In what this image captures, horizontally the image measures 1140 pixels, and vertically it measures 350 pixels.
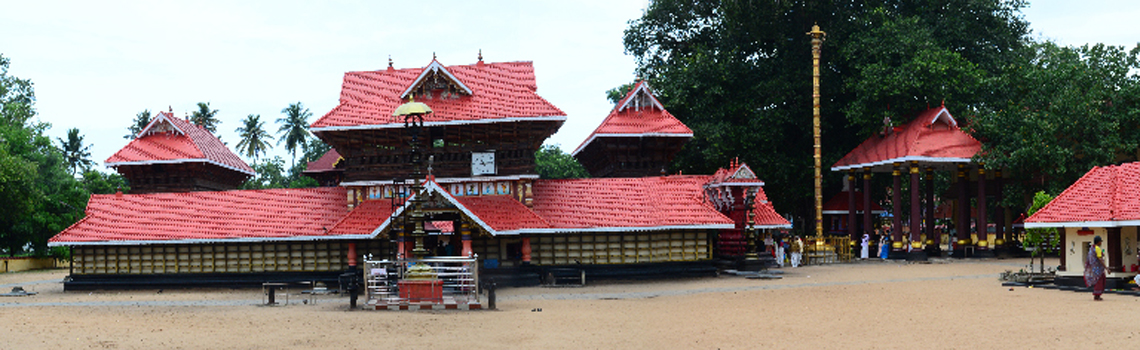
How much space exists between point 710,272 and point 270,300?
15.0 metres

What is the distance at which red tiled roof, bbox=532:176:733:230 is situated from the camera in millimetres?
30016

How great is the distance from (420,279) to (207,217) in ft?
42.8

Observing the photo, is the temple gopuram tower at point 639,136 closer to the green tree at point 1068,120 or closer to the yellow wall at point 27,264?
the green tree at point 1068,120

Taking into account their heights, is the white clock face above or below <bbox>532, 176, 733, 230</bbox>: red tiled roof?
above

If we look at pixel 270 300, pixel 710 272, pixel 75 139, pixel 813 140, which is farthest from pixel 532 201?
pixel 75 139

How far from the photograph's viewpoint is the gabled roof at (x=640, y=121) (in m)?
35.7

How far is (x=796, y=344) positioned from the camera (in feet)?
48.4

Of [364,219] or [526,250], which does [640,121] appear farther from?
[364,219]

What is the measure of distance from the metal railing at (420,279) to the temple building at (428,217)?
5.24 metres

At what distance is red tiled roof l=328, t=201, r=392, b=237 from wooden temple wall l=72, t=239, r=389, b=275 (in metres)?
0.90

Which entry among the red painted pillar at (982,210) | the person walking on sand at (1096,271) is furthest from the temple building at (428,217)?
the red painted pillar at (982,210)

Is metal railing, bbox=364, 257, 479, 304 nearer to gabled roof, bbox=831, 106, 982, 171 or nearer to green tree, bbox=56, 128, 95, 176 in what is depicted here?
gabled roof, bbox=831, 106, 982, 171

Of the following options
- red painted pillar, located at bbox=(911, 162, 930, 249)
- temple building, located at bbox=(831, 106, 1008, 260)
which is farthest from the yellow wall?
red painted pillar, located at bbox=(911, 162, 930, 249)

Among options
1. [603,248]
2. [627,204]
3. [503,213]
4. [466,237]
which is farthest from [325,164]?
[603,248]
